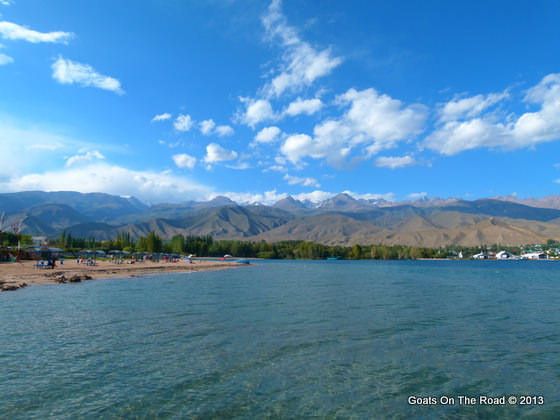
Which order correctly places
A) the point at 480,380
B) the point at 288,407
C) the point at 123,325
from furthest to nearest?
the point at 123,325
the point at 480,380
the point at 288,407

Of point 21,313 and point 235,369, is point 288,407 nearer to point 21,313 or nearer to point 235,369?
point 235,369

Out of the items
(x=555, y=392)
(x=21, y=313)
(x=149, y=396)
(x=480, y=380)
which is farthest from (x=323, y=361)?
(x=21, y=313)

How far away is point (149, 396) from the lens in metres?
13.7

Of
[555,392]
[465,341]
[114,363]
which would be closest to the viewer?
[555,392]

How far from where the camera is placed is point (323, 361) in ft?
60.2

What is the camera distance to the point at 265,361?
18.0 m

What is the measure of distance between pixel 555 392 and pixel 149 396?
58.0 feet

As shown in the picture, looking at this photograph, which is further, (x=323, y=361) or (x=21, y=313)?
(x=21, y=313)

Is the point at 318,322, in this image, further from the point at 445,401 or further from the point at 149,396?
the point at 149,396

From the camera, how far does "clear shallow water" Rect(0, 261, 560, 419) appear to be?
13.2 m

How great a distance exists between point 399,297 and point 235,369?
34.6 metres

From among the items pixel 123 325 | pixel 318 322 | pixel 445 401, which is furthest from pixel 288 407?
pixel 123 325

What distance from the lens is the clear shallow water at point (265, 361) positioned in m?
13.2

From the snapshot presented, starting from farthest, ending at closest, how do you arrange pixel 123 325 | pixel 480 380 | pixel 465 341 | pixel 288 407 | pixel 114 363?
pixel 123 325 < pixel 465 341 < pixel 114 363 < pixel 480 380 < pixel 288 407
